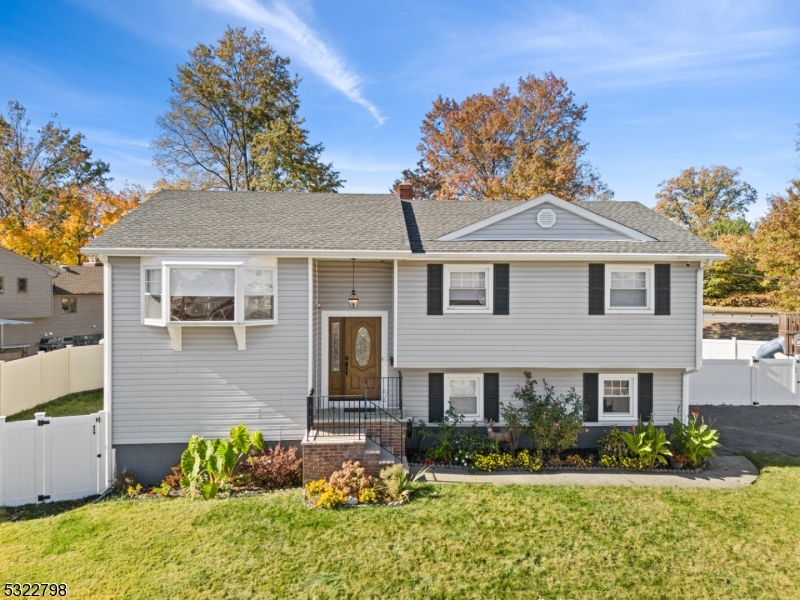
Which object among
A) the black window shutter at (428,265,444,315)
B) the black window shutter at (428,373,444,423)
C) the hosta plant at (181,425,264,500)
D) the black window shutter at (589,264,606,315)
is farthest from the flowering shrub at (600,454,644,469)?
the hosta plant at (181,425,264,500)

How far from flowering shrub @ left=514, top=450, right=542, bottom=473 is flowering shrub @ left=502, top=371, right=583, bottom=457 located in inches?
11.1

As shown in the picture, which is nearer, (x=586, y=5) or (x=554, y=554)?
(x=554, y=554)

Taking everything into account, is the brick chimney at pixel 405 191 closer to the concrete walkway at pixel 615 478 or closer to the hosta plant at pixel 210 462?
the concrete walkway at pixel 615 478

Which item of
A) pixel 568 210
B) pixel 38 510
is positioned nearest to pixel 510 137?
pixel 568 210

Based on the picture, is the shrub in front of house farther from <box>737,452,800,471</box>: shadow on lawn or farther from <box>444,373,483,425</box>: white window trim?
<box>737,452,800,471</box>: shadow on lawn

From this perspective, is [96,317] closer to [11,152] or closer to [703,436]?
[11,152]

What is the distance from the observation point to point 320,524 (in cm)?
647

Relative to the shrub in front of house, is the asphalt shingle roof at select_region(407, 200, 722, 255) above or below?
above

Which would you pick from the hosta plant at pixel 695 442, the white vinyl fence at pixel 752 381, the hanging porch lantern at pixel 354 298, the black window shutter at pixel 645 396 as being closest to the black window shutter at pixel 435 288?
the hanging porch lantern at pixel 354 298

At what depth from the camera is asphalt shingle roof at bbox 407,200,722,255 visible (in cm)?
937

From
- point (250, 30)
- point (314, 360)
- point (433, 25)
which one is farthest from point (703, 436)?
point (250, 30)

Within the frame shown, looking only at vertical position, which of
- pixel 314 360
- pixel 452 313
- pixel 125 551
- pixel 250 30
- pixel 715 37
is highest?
pixel 250 30

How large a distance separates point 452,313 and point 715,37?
1094 centimetres

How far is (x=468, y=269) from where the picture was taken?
9594mm
